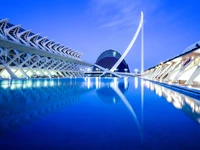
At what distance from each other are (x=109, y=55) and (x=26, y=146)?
5786 cm

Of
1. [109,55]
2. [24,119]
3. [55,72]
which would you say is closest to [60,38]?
[109,55]

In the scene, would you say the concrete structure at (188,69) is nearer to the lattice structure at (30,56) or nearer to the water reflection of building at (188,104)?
the water reflection of building at (188,104)

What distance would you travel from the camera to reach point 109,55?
58938 millimetres

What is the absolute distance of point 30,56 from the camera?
889 inches

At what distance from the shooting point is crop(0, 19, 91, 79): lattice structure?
60.2 ft

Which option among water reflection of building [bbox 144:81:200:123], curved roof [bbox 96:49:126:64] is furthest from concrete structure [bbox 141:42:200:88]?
curved roof [bbox 96:49:126:64]

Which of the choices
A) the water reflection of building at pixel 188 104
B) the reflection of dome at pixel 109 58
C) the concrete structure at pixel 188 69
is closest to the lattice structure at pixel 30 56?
the reflection of dome at pixel 109 58

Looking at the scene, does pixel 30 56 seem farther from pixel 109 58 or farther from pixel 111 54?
pixel 111 54

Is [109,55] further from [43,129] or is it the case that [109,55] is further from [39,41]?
[43,129]

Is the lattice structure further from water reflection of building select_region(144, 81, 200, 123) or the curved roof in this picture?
water reflection of building select_region(144, 81, 200, 123)

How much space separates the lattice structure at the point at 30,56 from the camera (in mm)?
18347

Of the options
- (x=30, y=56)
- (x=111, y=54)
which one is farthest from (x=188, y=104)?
(x=111, y=54)

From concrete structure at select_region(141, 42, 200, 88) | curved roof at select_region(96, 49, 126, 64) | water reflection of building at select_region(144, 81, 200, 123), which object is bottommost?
water reflection of building at select_region(144, 81, 200, 123)

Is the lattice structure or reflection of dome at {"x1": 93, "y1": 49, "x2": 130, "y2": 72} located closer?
the lattice structure
